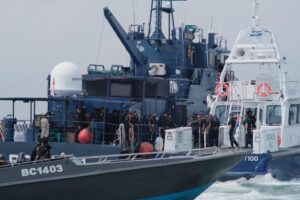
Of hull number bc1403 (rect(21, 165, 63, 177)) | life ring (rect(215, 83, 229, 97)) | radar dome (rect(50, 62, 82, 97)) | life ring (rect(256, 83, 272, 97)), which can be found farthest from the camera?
life ring (rect(215, 83, 229, 97))

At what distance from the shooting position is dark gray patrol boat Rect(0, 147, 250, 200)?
12.4m

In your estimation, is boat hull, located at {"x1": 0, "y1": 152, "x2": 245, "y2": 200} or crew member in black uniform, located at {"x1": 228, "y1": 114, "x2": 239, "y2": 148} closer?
boat hull, located at {"x1": 0, "y1": 152, "x2": 245, "y2": 200}

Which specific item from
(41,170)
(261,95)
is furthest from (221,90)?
(41,170)

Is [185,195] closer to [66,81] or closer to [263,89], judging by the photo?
[66,81]

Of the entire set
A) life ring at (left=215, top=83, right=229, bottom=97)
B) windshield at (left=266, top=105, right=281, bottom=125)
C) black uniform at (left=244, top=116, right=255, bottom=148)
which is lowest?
black uniform at (left=244, top=116, right=255, bottom=148)

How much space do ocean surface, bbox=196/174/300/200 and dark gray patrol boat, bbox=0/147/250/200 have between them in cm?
400

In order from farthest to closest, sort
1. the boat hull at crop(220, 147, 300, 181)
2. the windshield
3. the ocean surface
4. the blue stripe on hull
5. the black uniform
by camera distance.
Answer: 1. the windshield
2. the black uniform
3. the boat hull at crop(220, 147, 300, 181)
4. the ocean surface
5. the blue stripe on hull

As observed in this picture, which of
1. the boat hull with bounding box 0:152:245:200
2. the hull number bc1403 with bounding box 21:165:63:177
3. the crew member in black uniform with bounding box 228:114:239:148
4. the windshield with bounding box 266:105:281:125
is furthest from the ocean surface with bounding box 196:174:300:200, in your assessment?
the hull number bc1403 with bounding box 21:165:63:177

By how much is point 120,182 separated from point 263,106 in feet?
28.9

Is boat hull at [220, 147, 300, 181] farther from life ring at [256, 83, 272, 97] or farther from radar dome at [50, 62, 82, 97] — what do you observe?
radar dome at [50, 62, 82, 97]

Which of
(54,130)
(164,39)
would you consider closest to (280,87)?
(164,39)

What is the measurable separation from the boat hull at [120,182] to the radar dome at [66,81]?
448cm

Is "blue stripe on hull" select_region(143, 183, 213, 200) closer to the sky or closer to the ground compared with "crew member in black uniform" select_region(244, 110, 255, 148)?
closer to the ground

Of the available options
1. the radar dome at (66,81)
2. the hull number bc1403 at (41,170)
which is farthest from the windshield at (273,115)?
the hull number bc1403 at (41,170)
